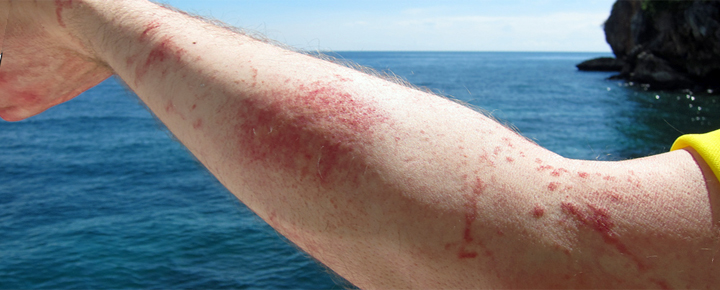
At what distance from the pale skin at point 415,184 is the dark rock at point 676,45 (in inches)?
1578

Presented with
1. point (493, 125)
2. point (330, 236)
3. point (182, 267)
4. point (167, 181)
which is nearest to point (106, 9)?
point (330, 236)

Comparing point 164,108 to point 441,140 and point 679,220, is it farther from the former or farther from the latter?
point 679,220

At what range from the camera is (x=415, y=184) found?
665 millimetres

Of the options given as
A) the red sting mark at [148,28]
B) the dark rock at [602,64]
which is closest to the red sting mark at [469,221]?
the red sting mark at [148,28]

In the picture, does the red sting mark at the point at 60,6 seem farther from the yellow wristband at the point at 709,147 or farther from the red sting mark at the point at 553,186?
the yellow wristband at the point at 709,147

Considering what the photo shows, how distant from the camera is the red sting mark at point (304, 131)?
0.71 m

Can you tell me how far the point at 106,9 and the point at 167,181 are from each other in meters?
19.6

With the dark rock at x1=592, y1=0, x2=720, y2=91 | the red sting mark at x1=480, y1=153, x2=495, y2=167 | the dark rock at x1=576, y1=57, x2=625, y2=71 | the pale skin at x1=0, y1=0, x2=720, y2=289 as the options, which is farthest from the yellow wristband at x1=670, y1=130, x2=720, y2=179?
the dark rock at x1=576, y1=57, x2=625, y2=71

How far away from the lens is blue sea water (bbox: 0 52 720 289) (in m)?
11.4

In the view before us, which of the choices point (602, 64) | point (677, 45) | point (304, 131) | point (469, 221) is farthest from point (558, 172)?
point (602, 64)

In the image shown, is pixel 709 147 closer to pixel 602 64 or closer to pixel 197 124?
pixel 197 124

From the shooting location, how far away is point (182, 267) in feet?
39.1

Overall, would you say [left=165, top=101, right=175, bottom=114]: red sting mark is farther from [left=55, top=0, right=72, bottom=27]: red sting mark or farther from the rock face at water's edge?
the rock face at water's edge

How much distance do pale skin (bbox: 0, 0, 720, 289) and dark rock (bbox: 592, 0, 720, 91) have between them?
4008 centimetres
